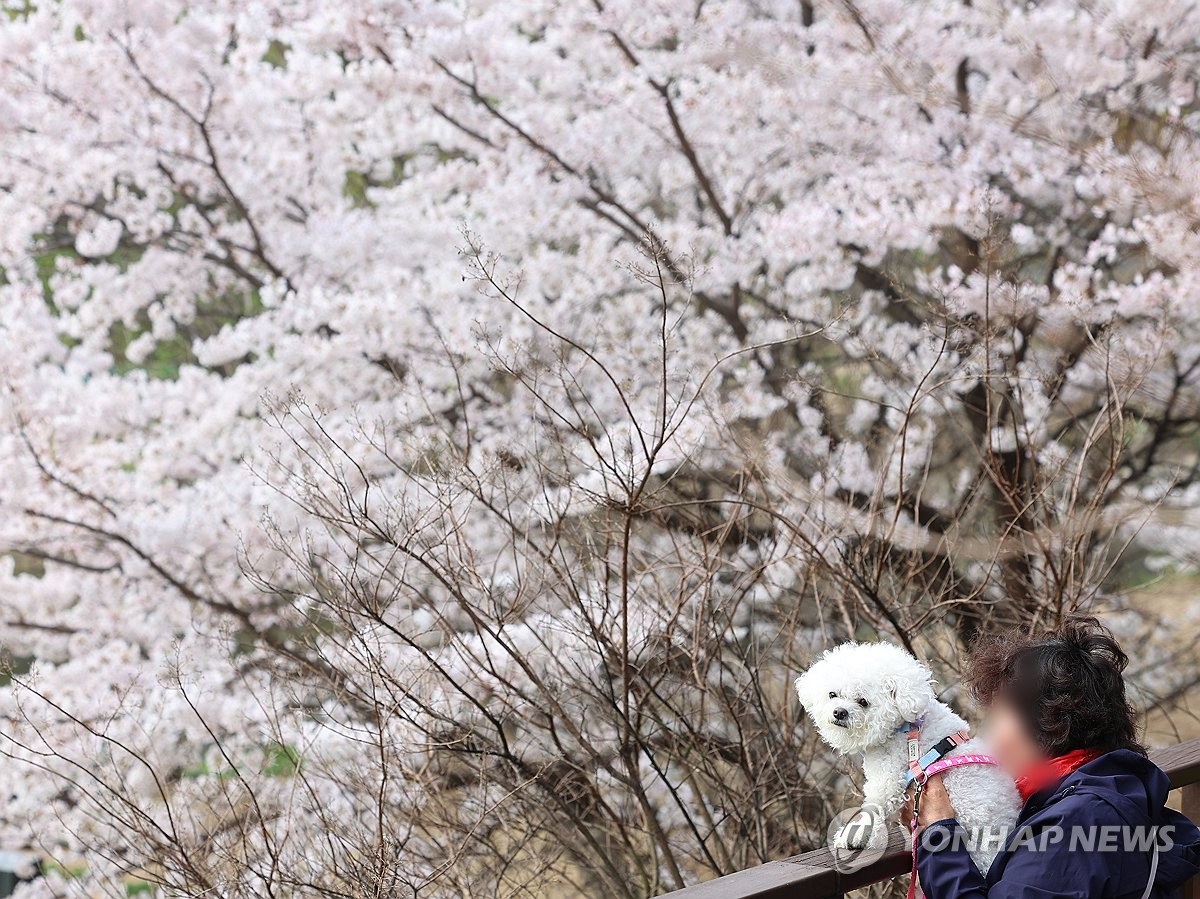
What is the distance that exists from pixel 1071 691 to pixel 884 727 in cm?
26

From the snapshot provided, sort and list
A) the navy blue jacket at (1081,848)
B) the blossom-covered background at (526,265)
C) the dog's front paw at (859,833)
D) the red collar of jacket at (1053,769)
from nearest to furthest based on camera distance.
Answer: the navy blue jacket at (1081,848) → the red collar of jacket at (1053,769) → the dog's front paw at (859,833) → the blossom-covered background at (526,265)

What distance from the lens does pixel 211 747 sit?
5.56 metres

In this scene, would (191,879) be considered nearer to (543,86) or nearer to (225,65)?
(543,86)

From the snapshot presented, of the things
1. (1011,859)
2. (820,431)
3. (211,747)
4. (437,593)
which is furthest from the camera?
(211,747)

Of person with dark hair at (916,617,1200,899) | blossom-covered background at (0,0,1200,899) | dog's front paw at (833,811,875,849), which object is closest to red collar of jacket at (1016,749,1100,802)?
person with dark hair at (916,617,1200,899)

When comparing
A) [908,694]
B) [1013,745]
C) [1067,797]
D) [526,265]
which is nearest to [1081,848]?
[1067,797]

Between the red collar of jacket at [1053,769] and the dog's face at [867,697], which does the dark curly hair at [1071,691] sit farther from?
the dog's face at [867,697]

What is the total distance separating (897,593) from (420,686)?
1.34 metres

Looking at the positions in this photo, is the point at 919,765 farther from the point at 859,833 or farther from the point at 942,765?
the point at 859,833

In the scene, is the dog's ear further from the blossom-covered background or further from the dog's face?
the blossom-covered background

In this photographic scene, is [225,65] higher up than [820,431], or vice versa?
[225,65]

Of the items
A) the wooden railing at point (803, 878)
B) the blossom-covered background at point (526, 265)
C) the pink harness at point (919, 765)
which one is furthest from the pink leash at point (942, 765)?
the blossom-covered background at point (526, 265)

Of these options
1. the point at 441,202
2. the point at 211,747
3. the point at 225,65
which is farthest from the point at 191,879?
the point at 225,65

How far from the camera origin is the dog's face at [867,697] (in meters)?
1.60
